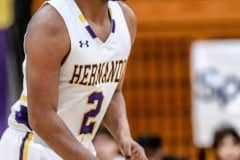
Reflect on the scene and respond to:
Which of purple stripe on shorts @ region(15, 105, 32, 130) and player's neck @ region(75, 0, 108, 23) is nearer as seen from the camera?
player's neck @ region(75, 0, 108, 23)

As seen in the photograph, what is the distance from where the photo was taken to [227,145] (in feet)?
28.9

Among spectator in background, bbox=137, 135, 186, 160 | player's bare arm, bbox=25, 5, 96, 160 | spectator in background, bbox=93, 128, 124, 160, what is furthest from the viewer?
spectator in background, bbox=93, 128, 124, 160

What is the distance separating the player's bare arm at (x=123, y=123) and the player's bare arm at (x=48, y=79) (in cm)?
55

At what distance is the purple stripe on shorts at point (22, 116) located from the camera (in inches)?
204

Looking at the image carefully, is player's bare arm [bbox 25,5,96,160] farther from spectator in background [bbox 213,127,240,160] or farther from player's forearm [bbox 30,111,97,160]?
spectator in background [bbox 213,127,240,160]

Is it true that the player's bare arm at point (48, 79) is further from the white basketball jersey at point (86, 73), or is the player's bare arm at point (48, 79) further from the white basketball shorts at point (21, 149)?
the white basketball shorts at point (21, 149)

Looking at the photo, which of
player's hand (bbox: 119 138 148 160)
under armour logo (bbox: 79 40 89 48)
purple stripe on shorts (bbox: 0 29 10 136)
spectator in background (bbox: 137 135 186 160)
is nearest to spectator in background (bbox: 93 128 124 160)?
spectator in background (bbox: 137 135 186 160)

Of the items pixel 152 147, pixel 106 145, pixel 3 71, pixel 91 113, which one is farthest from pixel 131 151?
pixel 3 71

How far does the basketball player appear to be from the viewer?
191 inches

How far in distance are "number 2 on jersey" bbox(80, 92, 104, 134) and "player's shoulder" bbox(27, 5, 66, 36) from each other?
0.40 metres

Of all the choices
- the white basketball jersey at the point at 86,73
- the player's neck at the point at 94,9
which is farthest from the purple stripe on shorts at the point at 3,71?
the player's neck at the point at 94,9

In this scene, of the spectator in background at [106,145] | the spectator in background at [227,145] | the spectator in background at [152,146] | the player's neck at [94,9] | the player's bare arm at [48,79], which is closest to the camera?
the player's bare arm at [48,79]

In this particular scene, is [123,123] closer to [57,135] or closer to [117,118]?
[117,118]

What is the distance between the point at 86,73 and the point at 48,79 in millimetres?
233
